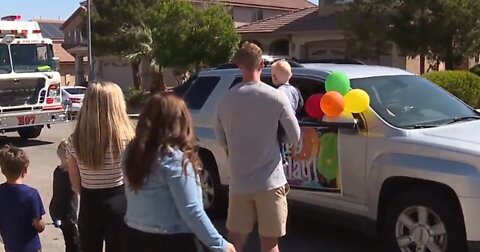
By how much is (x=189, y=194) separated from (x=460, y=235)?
9.65 ft

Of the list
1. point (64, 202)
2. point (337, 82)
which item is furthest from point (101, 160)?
point (337, 82)

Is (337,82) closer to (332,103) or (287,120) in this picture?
(332,103)

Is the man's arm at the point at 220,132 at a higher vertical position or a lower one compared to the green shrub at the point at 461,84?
higher

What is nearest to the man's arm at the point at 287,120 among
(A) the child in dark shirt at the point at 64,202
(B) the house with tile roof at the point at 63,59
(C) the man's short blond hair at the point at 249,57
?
(C) the man's short blond hair at the point at 249,57

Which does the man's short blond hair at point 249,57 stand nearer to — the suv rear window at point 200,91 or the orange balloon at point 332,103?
the orange balloon at point 332,103

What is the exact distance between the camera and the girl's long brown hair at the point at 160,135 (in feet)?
11.2

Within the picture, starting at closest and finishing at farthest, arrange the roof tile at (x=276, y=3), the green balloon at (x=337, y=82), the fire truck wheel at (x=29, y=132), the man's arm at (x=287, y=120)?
the man's arm at (x=287, y=120) → the green balloon at (x=337, y=82) → the fire truck wheel at (x=29, y=132) → the roof tile at (x=276, y=3)

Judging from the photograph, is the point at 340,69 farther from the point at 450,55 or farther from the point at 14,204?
the point at 450,55

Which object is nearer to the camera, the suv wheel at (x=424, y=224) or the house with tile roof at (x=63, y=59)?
the suv wheel at (x=424, y=224)

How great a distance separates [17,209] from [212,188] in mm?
3419

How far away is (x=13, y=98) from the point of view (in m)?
15.1

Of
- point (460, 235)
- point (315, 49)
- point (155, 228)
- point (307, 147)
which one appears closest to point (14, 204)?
point (155, 228)

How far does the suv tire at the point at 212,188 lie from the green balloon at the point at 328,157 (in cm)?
163

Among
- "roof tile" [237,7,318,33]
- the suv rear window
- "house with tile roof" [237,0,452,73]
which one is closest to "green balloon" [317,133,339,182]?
the suv rear window
